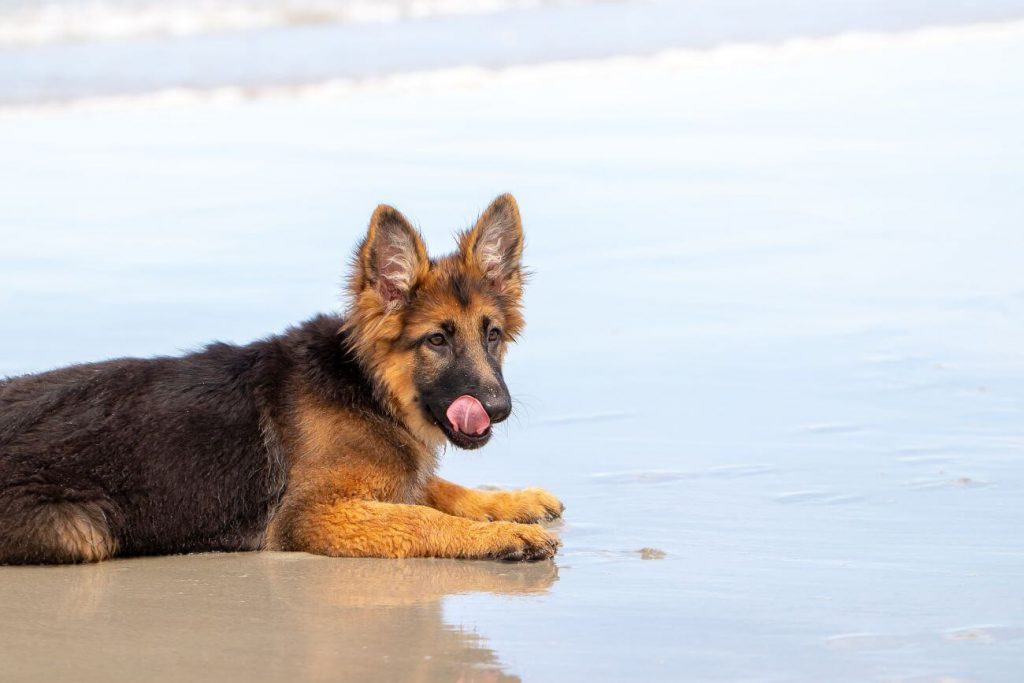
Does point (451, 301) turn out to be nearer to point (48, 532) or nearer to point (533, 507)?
point (533, 507)

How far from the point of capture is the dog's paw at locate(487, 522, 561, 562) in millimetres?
5859

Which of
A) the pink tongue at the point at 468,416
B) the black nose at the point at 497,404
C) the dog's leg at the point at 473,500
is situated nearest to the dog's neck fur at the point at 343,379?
the dog's leg at the point at 473,500

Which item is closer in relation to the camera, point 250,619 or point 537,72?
point 250,619

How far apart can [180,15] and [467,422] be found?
59.2ft

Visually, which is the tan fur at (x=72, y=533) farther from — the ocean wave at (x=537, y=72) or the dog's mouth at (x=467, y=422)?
the ocean wave at (x=537, y=72)

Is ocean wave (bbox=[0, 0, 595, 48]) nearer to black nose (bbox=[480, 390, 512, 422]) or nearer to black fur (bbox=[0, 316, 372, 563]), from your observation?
black fur (bbox=[0, 316, 372, 563])

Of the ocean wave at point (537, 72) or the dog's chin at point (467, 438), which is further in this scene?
the ocean wave at point (537, 72)

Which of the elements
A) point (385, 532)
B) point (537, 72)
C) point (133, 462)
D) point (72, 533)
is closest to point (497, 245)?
point (385, 532)

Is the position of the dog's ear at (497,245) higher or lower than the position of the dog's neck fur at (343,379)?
higher

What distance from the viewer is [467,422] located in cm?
620

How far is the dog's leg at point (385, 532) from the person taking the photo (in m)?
5.95

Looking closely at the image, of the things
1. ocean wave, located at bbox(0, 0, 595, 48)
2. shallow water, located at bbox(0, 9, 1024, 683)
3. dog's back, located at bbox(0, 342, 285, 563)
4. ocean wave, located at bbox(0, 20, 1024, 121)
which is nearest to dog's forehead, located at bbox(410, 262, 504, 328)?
dog's back, located at bbox(0, 342, 285, 563)

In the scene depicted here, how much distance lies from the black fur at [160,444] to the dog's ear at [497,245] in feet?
2.17

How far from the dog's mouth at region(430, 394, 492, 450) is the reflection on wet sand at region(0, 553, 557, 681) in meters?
0.53
